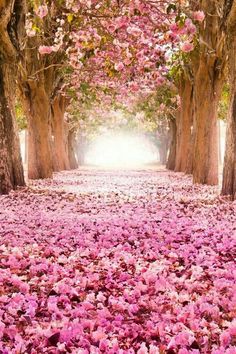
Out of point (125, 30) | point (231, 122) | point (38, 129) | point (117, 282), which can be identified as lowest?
point (117, 282)

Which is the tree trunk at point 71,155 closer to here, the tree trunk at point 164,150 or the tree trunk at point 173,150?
the tree trunk at point 173,150

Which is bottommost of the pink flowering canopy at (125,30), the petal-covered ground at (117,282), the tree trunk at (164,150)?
the petal-covered ground at (117,282)

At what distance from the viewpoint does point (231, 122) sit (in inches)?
557

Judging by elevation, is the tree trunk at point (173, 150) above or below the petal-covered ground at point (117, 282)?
above

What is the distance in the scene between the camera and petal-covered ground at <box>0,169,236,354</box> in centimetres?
434

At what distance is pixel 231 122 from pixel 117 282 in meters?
9.03

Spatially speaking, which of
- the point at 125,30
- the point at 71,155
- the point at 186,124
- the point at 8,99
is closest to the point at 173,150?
the point at 186,124

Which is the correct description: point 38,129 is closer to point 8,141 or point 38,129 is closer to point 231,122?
point 8,141

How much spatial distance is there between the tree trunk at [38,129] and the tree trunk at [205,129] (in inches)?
325

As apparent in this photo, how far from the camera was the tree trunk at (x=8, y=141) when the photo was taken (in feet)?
51.9

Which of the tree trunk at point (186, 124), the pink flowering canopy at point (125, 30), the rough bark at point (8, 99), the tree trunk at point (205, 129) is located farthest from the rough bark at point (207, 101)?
the tree trunk at point (186, 124)

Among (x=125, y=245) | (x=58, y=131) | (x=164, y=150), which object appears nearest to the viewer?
(x=125, y=245)

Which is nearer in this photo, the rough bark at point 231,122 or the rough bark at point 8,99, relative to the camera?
the rough bark at point 231,122

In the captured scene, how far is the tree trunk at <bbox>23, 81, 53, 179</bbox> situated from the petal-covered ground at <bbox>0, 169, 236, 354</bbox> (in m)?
14.6
